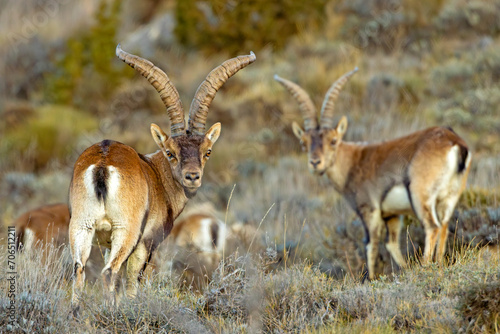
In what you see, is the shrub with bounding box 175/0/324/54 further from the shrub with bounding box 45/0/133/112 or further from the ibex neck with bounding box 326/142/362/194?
the ibex neck with bounding box 326/142/362/194

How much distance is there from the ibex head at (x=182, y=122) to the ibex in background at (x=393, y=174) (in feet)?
8.80

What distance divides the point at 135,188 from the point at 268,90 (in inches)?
476

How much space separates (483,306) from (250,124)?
1207cm

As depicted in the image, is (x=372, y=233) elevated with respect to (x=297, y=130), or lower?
lower

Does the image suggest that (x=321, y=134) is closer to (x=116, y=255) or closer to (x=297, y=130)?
(x=297, y=130)

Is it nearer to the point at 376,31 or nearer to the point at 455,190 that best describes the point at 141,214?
the point at 455,190

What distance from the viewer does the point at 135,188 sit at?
223 inches

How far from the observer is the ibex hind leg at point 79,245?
5270 mm

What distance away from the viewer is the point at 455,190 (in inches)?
314

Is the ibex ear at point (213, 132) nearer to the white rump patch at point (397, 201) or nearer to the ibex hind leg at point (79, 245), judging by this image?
the ibex hind leg at point (79, 245)

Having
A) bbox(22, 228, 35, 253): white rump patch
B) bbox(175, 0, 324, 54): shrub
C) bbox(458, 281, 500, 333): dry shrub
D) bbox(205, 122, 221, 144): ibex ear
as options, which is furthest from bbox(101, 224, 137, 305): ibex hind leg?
bbox(175, 0, 324, 54): shrub

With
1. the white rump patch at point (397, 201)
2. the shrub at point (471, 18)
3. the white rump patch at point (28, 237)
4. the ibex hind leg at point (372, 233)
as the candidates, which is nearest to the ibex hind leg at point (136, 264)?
the white rump patch at point (28, 237)

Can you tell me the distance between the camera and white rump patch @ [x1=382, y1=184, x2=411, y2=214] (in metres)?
8.17

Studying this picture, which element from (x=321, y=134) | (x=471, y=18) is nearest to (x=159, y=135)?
(x=321, y=134)
